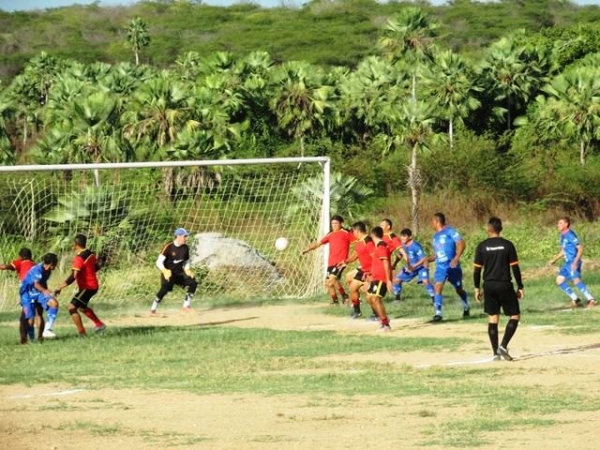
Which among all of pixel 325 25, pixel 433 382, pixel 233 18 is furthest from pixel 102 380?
pixel 233 18

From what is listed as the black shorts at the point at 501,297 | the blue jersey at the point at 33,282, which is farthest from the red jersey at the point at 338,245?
the black shorts at the point at 501,297

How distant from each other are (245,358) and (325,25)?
447ft

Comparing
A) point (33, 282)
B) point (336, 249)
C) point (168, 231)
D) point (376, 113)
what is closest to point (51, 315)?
point (33, 282)

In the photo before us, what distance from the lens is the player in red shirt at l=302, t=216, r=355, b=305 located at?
27156mm

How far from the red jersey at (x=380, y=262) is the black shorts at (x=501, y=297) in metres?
4.08

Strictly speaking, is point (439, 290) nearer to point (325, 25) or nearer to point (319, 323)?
point (319, 323)

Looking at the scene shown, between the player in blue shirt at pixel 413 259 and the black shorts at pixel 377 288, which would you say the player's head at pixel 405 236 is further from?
the black shorts at pixel 377 288

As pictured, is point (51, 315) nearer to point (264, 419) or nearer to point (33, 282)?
point (33, 282)

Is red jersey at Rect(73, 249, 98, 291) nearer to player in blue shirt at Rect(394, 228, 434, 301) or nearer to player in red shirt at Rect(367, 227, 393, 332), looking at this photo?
player in red shirt at Rect(367, 227, 393, 332)

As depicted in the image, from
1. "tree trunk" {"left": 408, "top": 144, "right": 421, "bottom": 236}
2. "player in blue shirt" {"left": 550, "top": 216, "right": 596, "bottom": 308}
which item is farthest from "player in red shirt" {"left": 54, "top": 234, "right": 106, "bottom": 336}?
"tree trunk" {"left": 408, "top": 144, "right": 421, "bottom": 236}

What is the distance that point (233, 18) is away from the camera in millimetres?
166375

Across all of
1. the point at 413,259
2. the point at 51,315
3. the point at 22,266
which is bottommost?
the point at 51,315

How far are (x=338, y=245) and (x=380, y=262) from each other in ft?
17.6

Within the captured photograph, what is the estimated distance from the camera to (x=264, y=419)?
1384 centimetres
